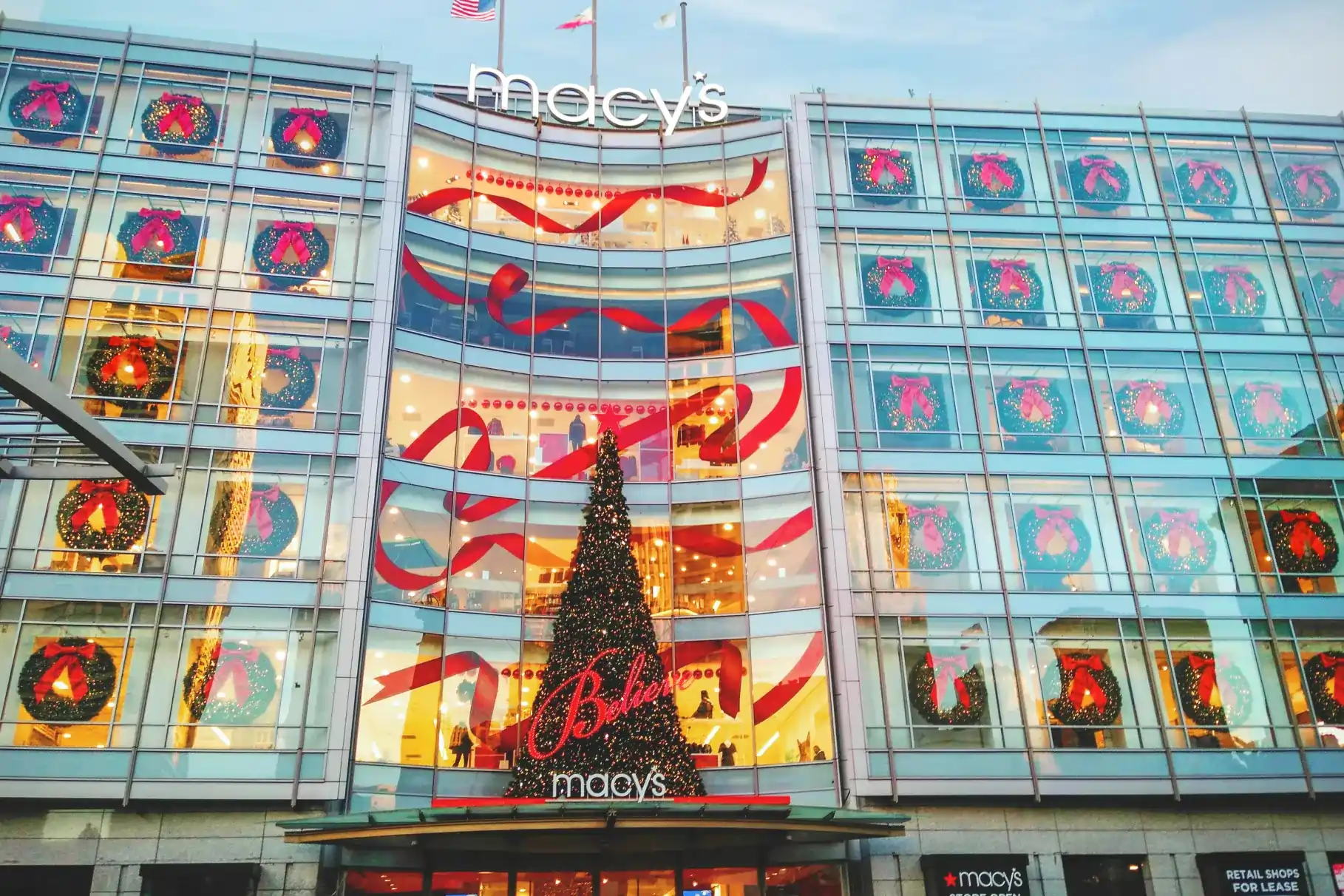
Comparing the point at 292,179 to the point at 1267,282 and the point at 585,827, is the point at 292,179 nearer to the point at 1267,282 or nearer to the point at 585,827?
the point at 585,827

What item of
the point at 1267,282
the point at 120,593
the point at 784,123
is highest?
the point at 784,123

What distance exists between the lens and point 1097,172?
106ft

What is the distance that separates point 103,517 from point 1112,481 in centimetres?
2785

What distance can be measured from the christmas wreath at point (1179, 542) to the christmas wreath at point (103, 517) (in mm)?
27700

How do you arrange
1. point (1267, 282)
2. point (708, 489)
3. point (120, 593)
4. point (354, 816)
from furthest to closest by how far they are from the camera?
point (1267, 282) → point (708, 489) → point (120, 593) → point (354, 816)

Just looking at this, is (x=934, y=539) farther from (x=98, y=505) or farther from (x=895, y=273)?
(x=98, y=505)

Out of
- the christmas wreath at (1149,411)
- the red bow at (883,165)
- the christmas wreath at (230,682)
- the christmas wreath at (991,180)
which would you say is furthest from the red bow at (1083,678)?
the christmas wreath at (230,682)

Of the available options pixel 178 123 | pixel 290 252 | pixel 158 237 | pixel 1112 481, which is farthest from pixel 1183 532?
pixel 178 123

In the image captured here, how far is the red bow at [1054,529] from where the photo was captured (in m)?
27.6

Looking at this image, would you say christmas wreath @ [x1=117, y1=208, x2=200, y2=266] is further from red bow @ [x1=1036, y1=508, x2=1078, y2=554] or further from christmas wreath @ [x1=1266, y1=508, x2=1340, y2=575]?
christmas wreath @ [x1=1266, y1=508, x2=1340, y2=575]

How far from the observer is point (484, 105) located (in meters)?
34.6

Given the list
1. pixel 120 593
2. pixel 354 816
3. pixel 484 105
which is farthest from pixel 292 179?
pixel 354 816

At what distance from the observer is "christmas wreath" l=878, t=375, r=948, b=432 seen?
28.8m

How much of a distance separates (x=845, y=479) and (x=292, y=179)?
62.0ft
